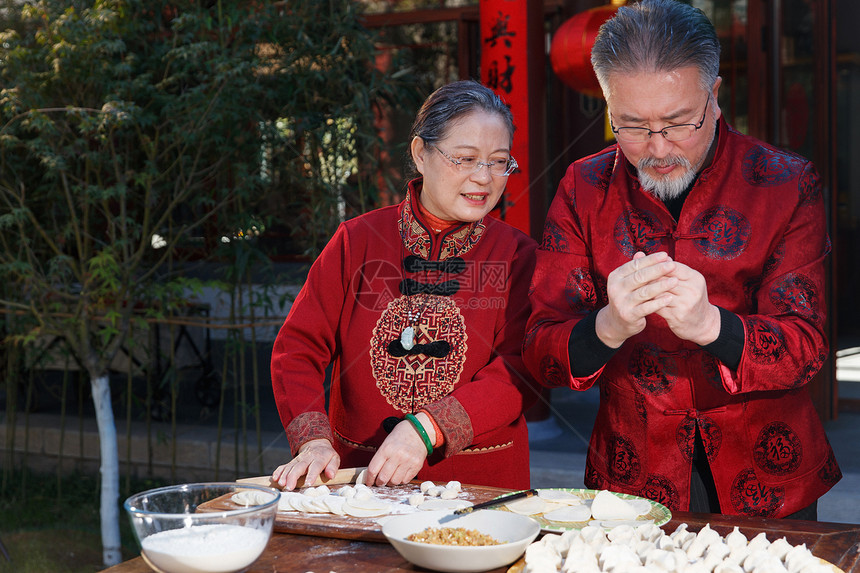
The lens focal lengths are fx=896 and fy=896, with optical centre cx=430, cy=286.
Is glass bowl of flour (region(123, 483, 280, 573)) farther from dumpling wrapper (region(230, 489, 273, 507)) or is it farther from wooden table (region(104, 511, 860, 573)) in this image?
dumpling wrapper (region(230, 489, 273, 507))

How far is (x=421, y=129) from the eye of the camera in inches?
85.4

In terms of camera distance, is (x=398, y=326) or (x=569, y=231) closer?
(x=569, y=231)

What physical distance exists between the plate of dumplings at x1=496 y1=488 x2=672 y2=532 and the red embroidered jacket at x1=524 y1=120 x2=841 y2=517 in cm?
25

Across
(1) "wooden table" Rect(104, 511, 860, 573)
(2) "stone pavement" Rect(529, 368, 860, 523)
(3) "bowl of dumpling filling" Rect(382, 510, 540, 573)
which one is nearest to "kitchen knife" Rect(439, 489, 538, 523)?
(3) "bowl of dumpling filling" Rect(382, 510, 540, 573)

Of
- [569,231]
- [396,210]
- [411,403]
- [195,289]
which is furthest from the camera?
[195,289]

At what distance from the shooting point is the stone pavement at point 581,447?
375 centimetres

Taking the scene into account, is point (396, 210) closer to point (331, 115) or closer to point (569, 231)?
point (569, 231)

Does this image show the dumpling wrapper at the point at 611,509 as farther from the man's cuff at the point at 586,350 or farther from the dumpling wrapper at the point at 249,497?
the dumpling wrapper at the point at 249,497

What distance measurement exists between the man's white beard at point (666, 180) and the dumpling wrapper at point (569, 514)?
668mm

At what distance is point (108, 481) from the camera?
4129 millimetres

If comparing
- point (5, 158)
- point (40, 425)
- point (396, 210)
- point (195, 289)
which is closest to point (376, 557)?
point (396, 210)

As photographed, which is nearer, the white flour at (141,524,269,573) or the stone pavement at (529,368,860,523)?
the white flour at (141,524,269,573)

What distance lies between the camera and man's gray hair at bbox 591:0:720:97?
169 cm

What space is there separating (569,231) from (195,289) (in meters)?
2.71
